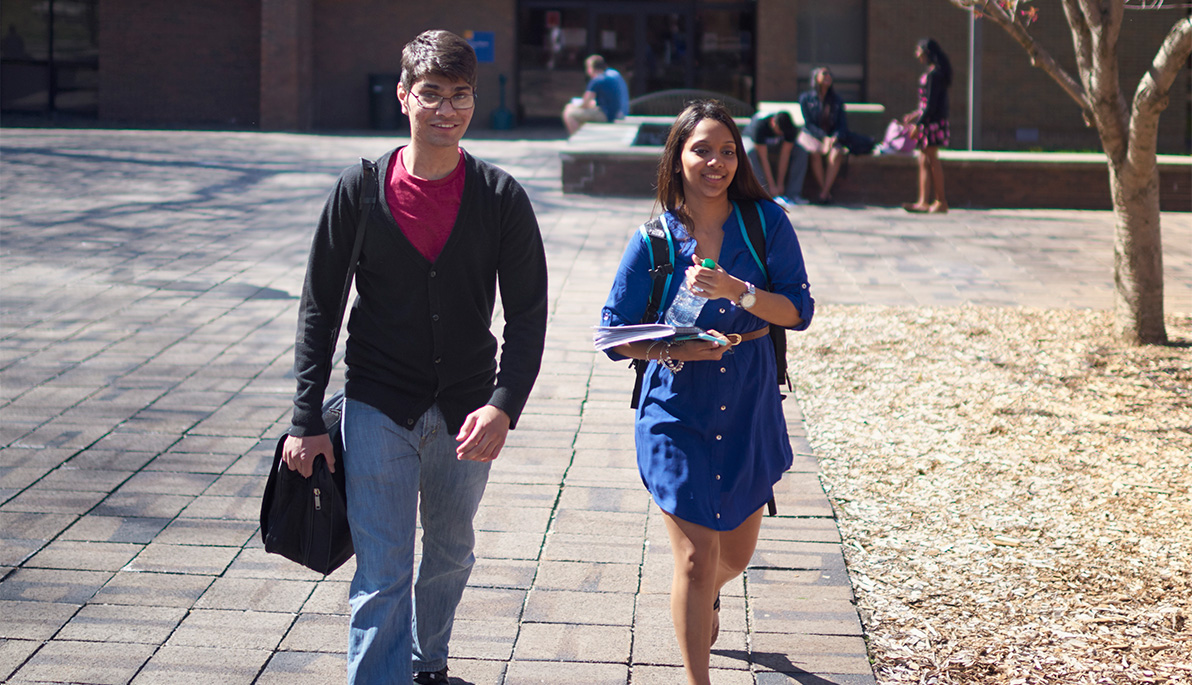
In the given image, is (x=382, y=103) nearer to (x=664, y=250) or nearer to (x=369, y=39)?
(x=369, y=39)

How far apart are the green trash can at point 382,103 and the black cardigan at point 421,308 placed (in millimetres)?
22266

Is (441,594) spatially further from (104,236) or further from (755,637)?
(104,236)

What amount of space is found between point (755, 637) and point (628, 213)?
943cm

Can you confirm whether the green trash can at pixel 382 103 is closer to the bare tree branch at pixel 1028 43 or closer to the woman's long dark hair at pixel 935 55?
the woman's long dark hair at pixel 935 55

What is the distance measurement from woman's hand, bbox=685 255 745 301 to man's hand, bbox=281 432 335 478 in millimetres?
1040

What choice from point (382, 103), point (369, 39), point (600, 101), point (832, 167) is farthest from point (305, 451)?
point (369, 39)

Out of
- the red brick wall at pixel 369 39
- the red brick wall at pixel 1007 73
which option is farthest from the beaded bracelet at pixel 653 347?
the red brick wall at pixel 369 39

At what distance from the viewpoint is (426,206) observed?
316 centimetres

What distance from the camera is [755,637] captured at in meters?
3.88

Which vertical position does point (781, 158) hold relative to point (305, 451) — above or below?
above

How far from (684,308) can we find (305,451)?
42.7 inches

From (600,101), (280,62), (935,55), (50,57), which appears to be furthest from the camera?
(50,57)

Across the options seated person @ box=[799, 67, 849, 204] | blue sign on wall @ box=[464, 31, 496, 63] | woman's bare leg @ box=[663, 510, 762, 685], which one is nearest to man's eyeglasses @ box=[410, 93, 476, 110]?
woman's bare leg @ box=[663, 510, 762, 685]

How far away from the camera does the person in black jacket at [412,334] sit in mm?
3088
